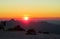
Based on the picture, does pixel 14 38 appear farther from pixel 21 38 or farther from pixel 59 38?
pixel 59 38

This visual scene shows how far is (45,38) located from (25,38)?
197cm

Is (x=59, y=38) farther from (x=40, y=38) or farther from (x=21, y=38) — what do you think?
(x=21, y=38)

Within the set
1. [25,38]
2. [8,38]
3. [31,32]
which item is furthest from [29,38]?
[31,32]

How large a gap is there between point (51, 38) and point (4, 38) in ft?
15.1

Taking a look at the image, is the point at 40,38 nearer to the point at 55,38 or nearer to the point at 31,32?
the point at 55,38

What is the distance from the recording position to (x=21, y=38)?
21719 millimetres

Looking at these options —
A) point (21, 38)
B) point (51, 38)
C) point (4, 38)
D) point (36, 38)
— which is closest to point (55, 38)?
point (51, 38)

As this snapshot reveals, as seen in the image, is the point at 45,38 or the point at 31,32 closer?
the point at 45,38

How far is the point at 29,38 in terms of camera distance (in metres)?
21.6

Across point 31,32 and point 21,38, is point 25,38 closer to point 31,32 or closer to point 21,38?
point 21,38

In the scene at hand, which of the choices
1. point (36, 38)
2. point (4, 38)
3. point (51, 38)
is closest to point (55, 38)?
point (51, 38)

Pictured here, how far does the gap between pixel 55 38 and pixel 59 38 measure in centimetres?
51

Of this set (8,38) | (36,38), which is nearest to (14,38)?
(8,38)

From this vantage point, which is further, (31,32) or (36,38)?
(31,32)
